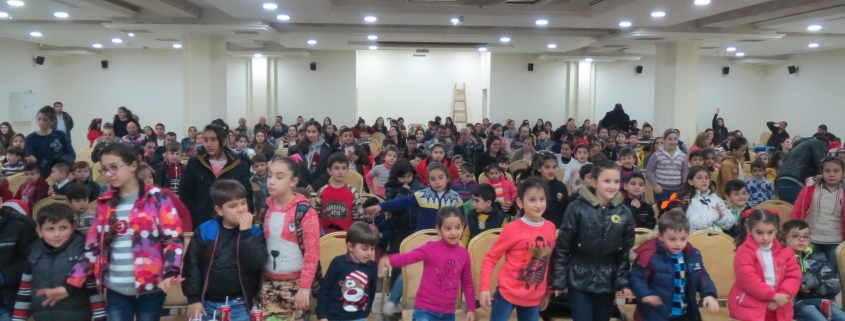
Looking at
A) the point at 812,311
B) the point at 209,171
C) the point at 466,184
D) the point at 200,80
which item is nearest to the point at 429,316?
the point at 209,171

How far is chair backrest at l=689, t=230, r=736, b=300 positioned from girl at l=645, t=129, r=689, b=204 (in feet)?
10.3

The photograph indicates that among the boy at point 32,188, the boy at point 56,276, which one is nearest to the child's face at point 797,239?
the boy at point 56,276

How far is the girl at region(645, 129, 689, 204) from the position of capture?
7809mm

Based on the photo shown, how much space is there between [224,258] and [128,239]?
51cm

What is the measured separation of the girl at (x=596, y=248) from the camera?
3605 millimetres

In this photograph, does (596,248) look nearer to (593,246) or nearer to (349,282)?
(593,246)

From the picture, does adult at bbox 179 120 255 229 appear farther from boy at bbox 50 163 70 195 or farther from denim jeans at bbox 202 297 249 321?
boy at bbox 50 163 70 195

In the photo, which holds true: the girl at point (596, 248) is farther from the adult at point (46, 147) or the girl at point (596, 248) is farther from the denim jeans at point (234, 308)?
the adult at point (46, 147)

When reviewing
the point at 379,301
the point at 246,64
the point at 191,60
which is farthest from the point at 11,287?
the point at 246,64

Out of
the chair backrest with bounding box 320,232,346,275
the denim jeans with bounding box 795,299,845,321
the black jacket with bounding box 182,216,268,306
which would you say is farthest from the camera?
the chair backrest with bounding box 320,232,346,275

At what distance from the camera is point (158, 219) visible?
332 cm

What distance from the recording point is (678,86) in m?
13.9

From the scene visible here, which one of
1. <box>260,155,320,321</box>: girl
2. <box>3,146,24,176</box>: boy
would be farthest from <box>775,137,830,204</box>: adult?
<box>3,146,24,176</box>: boy

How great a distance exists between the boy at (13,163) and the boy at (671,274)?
775 centimetres
